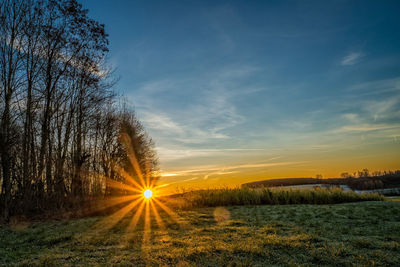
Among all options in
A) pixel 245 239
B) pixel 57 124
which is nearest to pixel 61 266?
pixel 245 239

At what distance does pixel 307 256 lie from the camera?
345 centimetres

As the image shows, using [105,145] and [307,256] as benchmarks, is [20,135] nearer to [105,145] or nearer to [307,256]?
[105,145]

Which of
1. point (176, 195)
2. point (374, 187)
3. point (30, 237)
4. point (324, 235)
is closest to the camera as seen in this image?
point (324, 235)

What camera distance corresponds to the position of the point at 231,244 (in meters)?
4.11

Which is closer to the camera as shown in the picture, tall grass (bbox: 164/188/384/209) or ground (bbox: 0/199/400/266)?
ground (bbox: 0/199/400/266)

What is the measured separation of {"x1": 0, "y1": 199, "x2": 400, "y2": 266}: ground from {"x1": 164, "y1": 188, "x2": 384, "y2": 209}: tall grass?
3994 millimetres

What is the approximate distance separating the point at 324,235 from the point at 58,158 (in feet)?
38.5

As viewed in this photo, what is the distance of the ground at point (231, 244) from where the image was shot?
342cm

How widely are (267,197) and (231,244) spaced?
743cm

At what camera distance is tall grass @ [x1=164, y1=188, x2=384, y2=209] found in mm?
10711

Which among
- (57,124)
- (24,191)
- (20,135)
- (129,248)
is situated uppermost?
(57,124)

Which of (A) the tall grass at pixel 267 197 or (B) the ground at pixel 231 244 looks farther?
(A) the tall grass at pixel 267 197

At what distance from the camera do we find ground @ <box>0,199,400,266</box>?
342cm

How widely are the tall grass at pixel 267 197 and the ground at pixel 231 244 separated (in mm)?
3994
